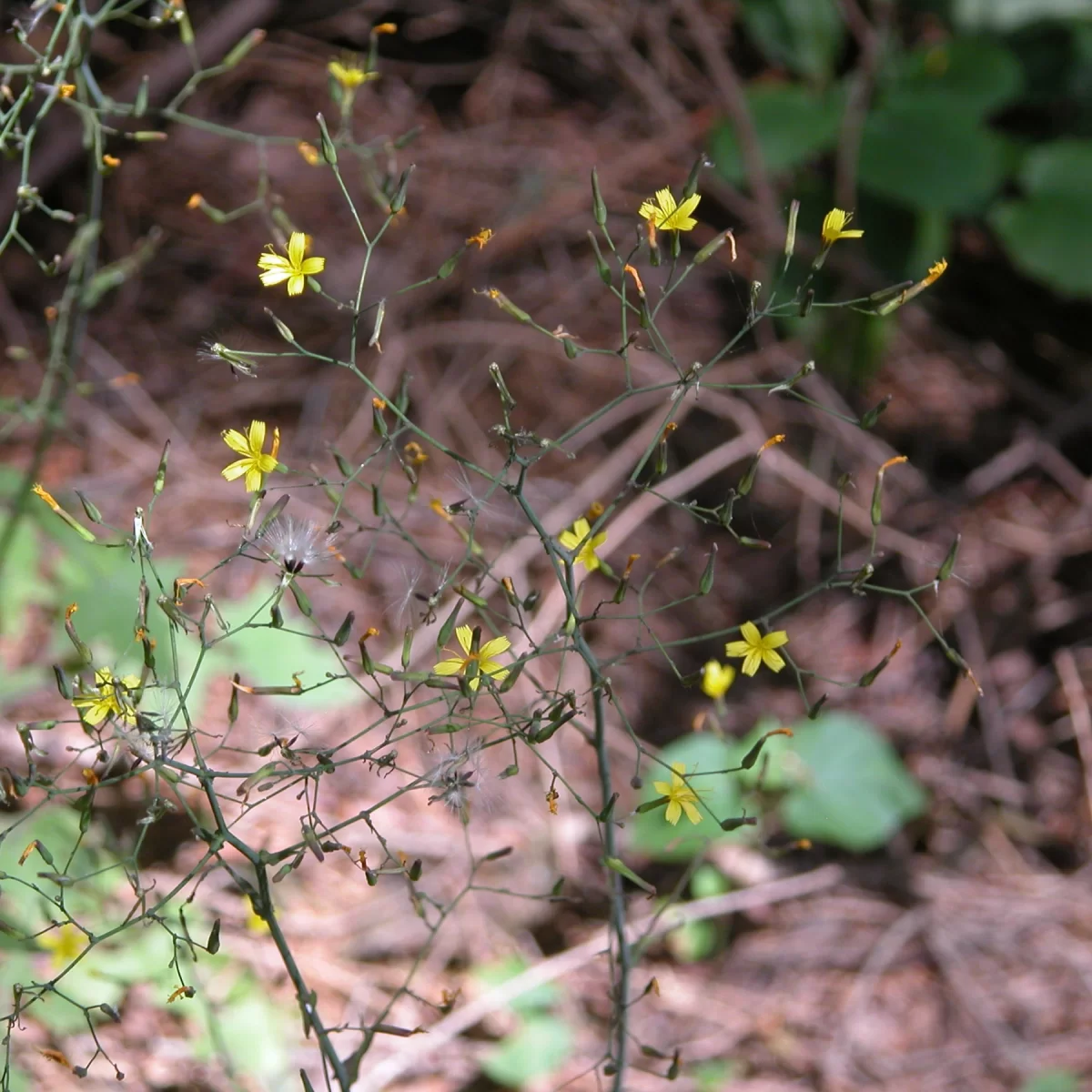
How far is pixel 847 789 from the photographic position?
2479 millimetres

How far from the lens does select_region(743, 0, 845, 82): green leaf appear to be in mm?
3432

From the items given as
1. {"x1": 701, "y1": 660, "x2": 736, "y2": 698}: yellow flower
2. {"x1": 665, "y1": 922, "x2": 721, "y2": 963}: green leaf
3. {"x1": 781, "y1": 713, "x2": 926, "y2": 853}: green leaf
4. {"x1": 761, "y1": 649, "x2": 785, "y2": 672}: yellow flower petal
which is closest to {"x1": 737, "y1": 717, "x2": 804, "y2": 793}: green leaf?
{"x1": 781, "y1": 713, "x2": 926, "y2": 853}: green leaf

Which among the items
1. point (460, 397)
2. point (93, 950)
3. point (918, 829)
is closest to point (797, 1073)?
point (918, 829)

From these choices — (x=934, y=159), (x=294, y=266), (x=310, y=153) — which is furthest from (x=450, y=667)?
(x=934, y=159)

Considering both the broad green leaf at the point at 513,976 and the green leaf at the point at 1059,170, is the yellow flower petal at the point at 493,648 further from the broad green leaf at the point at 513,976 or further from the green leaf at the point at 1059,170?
the green leaf at the point at 1059,170

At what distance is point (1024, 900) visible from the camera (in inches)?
101

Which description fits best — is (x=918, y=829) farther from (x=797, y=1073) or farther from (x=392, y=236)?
(x=392, y=236)

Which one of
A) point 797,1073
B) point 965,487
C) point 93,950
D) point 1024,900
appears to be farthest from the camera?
point 965,487

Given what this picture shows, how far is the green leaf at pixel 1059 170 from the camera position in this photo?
3111 millimetres

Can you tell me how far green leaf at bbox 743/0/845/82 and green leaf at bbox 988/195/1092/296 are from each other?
823 millimetres

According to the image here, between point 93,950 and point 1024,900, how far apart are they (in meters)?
2.13

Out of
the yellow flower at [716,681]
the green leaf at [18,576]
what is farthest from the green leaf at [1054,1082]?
the green leaf at [18,576]

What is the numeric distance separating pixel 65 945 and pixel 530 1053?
93cm

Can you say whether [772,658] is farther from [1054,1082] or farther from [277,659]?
[1054,1082]
